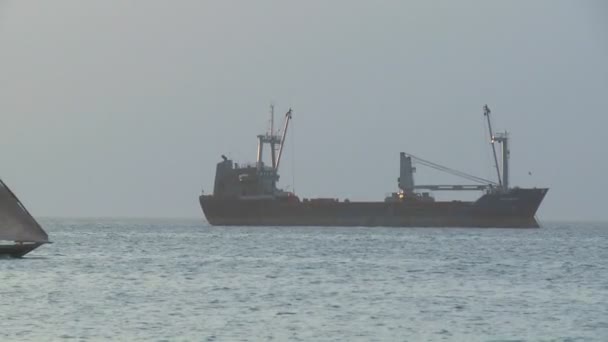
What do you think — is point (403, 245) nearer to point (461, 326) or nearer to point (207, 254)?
point (207, 254)

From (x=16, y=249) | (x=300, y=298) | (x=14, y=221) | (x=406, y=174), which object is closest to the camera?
(x=300, y=298)

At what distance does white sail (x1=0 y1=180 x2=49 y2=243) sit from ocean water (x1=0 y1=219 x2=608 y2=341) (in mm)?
1700

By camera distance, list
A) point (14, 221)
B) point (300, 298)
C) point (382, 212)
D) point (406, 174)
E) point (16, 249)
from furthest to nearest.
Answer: point (406, 174), point (382, 212), point (16, 249), point (14, 221), point (300, 298)

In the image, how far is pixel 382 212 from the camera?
15588 cm

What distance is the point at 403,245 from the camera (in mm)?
103750

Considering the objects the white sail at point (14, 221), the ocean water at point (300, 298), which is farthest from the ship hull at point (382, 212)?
the white sail at point (14, 221)

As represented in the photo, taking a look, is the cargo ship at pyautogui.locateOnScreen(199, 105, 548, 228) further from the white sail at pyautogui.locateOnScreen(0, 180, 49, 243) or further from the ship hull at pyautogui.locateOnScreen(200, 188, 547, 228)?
the white sail at pyautogui.locateOnScreen(0, 180, 49, 243)

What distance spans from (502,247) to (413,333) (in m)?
64.8

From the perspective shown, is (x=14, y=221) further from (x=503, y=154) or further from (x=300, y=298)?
(x=503, y=154)

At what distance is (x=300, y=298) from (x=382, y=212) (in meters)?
109

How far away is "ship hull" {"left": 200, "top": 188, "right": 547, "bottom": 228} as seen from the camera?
152 metres

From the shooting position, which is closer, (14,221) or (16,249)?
(14,221)

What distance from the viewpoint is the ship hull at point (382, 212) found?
500 feet

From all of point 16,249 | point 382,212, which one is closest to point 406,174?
point 382,212
